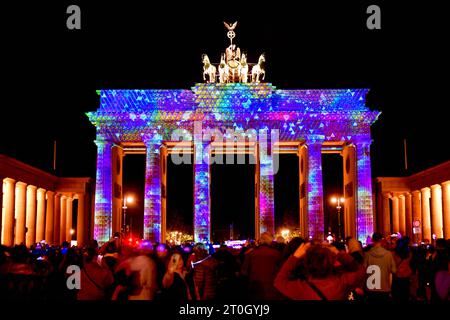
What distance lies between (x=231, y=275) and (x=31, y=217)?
52678 mm

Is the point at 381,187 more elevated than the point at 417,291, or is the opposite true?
the point at 381,187

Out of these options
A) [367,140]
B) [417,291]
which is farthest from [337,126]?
[417,291]

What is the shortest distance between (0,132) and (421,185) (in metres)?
42.0

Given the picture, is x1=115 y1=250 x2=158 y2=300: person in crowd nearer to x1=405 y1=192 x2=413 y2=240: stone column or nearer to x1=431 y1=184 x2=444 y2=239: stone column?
x1=431 y1=184 x2=444 y2=239: stone column

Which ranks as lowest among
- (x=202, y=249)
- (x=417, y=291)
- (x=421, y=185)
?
(x=417, y=291)

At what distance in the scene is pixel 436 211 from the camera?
2527 inches

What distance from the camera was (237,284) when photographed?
48.2 ft

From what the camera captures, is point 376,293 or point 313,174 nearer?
point 376,293

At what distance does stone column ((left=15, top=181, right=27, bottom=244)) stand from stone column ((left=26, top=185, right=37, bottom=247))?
6.99 feet

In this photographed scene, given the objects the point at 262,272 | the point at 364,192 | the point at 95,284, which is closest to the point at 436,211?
the point at 364,192

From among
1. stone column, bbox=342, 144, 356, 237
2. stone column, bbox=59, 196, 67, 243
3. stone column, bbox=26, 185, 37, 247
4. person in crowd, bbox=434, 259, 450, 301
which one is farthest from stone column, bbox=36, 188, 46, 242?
person in crowd, bbox=434, 259, 450, 301

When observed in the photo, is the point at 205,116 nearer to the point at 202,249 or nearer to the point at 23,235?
the point at 23,235

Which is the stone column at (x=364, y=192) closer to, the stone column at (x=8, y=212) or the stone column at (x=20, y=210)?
the stone column at (x=20, y=210)

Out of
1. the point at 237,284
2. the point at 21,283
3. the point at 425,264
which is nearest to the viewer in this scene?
the point at 21,283
